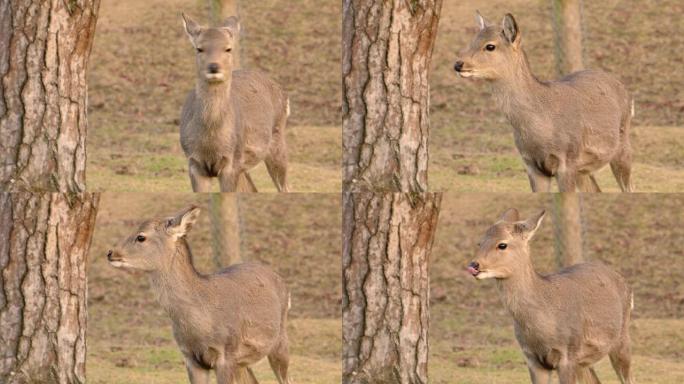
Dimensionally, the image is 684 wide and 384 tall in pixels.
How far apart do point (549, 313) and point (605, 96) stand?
2.10 meters

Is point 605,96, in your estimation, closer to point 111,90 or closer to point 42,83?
point 42,83

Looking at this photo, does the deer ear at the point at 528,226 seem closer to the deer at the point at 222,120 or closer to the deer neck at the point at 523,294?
the deer neck at the point at 523,294

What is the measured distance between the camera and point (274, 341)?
10477 millimetres

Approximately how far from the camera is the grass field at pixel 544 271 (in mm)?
13117

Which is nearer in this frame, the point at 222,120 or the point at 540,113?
the point at 540,113

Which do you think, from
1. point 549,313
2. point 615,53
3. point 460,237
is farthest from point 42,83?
point 615,53

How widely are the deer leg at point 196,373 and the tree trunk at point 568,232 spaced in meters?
4.32

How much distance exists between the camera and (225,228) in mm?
13172

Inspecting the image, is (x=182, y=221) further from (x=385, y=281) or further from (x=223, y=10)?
(x=223, y=10)

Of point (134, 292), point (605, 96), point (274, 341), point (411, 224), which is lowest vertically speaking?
point (134, 292)

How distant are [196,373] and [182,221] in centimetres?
108

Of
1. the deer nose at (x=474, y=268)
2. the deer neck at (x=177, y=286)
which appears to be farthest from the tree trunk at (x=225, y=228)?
the deer nose at (x=474, y=268)

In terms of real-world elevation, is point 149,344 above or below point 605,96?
below

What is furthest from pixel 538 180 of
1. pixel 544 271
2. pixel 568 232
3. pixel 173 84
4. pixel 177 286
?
pixel 173 84
